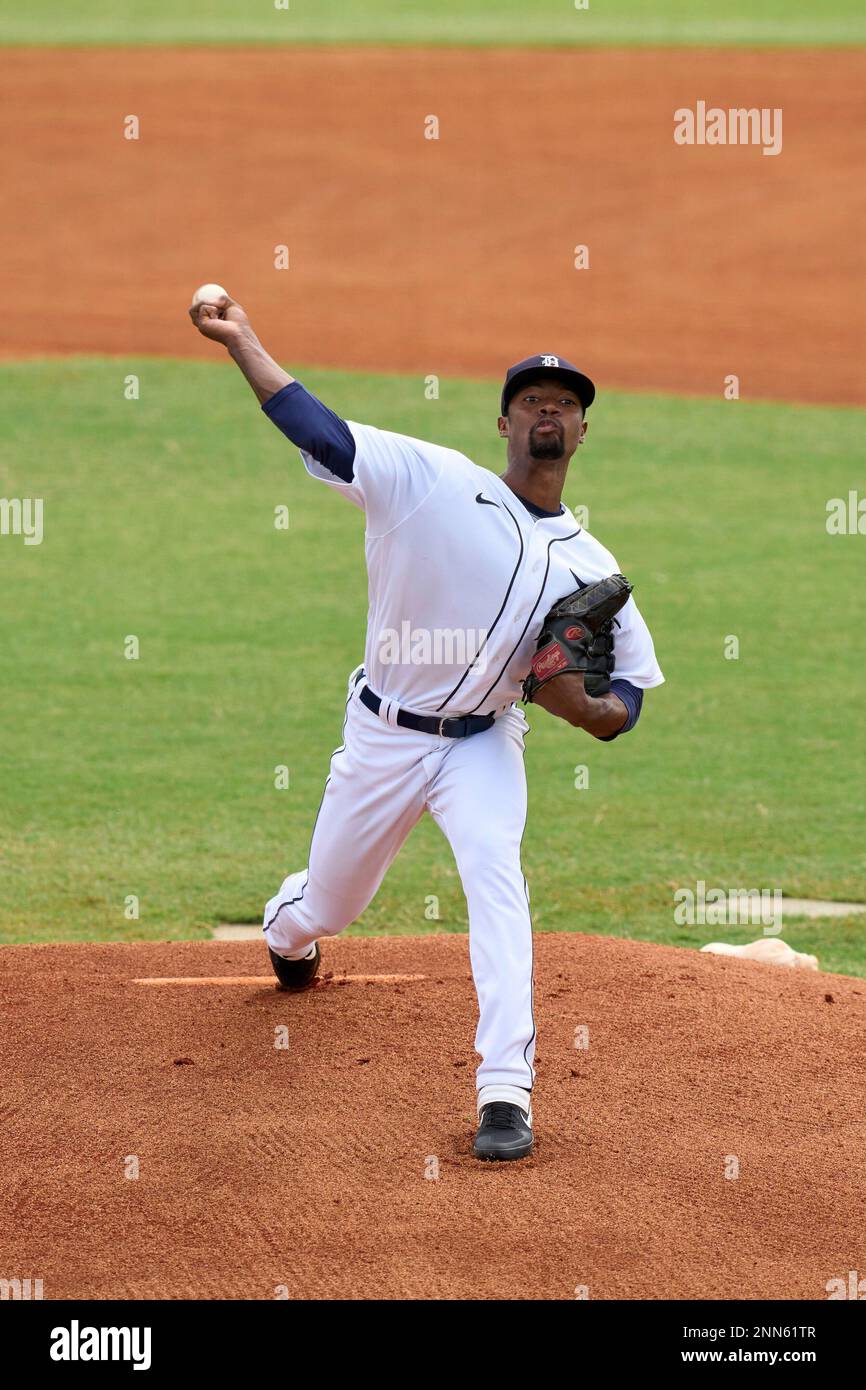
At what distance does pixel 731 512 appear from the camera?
14609 millimetres

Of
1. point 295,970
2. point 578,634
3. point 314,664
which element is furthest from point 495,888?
point 314,664

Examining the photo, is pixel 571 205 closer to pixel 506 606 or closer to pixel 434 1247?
pixel 506 606

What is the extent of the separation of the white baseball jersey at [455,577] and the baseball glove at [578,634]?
0.12 m

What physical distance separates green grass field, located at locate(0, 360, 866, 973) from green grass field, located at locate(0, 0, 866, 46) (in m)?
16.4

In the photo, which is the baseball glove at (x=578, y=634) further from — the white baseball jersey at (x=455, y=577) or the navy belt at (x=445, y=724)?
the navy belt at (x=445, y=724)

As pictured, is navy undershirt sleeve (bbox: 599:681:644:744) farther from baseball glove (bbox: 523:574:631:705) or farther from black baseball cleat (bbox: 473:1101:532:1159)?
black baseball cleat (bbox: 473:1101:532:1159)

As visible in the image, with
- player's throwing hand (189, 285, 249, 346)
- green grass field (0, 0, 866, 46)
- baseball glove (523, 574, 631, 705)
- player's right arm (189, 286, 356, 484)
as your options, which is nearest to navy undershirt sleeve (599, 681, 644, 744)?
baseball glove (523, 574, 631, 705)

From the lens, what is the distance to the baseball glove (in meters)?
5.18

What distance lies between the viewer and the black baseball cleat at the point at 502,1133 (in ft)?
16.0

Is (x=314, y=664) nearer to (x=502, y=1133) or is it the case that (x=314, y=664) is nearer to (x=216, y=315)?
(x=216, y=315)

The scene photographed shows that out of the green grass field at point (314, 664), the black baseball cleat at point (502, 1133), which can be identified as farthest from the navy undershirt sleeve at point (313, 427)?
the green grass field at point (314, 664)

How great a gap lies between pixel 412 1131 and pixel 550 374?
227 centimetres

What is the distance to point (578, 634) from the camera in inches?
205

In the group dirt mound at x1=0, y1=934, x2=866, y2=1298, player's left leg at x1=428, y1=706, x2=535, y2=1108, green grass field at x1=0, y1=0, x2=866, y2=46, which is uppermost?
green grass field at x1=0, y1=0, x2=866, y2=46
